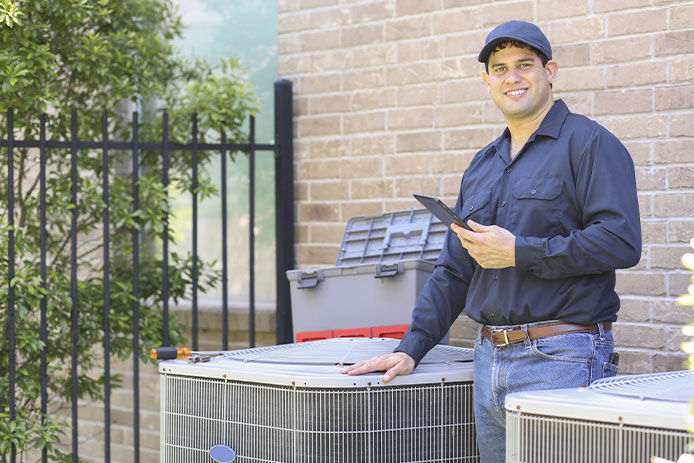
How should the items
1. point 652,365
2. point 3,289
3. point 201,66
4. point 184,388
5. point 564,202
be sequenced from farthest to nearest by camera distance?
point 201,66 < point 3,289 < point 652,365 < point 184,388 < point 564,202

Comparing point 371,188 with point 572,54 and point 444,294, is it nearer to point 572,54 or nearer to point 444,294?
point 572,54

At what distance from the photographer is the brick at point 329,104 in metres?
4.61

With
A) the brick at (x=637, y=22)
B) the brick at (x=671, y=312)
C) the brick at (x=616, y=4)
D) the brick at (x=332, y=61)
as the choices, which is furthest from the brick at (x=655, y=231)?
the brick at (x=332, y=61)

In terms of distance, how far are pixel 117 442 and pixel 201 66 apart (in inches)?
94.5

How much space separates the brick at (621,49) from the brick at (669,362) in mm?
1228

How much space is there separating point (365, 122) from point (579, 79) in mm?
1128

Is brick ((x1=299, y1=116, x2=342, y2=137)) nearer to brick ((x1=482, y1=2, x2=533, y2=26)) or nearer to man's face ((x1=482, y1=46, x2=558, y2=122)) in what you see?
brick ((x1=482, y1=2, x2=533, y2=26))

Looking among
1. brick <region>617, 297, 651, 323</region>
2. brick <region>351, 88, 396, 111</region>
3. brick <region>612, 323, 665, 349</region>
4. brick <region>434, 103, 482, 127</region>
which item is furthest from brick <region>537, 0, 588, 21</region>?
brick <region>612, 323, 665, 349</region>

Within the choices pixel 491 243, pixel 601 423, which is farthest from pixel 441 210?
pixel 601 423

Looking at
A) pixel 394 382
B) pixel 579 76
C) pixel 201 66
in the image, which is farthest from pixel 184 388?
pixel 201 66

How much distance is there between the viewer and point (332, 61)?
4656 mm

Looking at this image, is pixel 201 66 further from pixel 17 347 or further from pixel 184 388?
pixel 184 388

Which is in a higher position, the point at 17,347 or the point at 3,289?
the point at 3,289

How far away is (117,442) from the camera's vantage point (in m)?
5.60
